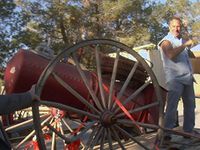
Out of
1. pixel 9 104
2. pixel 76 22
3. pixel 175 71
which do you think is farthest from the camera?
pixel 76 22

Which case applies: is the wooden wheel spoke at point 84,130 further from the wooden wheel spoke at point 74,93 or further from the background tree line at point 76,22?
the background tree line at point 76,22

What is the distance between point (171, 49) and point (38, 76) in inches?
70.8

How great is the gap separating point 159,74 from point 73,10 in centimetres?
2618

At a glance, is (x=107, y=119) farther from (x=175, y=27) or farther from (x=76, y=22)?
(x=76, y=22)

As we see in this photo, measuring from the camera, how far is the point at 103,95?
18.4 ft

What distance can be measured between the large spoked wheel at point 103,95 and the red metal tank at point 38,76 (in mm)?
12

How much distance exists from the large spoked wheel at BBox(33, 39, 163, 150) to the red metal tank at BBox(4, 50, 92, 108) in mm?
12

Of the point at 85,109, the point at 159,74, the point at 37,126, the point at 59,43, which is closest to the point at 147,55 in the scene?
the point at 159,74

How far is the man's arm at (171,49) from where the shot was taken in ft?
20.1

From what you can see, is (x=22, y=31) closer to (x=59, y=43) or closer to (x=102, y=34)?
(x=59, y=43)

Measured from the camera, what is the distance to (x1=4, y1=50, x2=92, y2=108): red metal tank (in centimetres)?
551

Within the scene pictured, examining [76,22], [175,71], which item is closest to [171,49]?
[175,71]

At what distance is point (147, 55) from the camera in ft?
27.2

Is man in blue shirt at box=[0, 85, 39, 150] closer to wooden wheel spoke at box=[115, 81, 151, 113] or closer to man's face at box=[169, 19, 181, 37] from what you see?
wooden wheel spoke at box=[115, 81, 151, 113]
